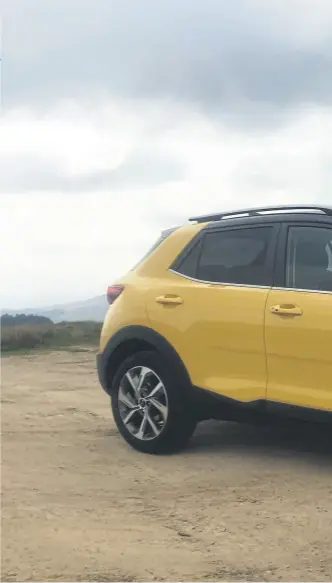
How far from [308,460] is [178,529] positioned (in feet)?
5.57

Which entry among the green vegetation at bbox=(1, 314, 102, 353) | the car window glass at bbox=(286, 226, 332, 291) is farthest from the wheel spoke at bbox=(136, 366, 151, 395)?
the green vegetation at bbox=(1, 314, 102, 353)

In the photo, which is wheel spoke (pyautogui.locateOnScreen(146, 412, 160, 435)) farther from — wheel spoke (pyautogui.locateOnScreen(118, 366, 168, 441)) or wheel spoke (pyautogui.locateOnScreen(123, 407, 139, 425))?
wheel spoke (pyautogui.locateOnScreen(123, 407, 139, 425))

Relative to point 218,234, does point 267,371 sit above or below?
below

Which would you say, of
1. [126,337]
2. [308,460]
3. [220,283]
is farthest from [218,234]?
[308,460]

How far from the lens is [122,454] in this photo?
6629 millimetres

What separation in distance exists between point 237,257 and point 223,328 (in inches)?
22.5

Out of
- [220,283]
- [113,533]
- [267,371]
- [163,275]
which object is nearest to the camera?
[113,533]

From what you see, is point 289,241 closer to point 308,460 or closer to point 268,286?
point 268,286

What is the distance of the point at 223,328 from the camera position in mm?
6078

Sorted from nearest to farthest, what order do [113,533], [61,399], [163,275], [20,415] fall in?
[113,533]
[163,275]
[20,415]
[61,399]

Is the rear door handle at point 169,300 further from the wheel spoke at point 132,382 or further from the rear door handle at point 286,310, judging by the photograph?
the rear door handle at point 286,310

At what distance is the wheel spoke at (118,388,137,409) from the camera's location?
666 centimetres

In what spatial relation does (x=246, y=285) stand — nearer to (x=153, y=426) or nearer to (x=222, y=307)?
(x=222, y=307)

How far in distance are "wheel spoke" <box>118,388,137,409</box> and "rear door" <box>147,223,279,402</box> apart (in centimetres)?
59
